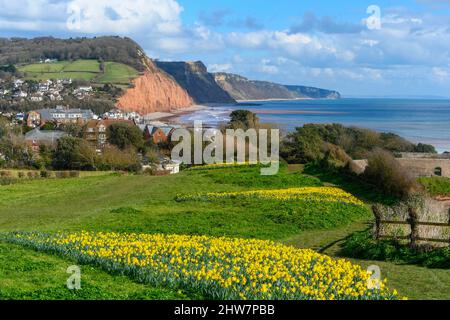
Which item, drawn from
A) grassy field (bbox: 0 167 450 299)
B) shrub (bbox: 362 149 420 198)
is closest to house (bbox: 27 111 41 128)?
grassy field (bbox: 0 167 450 299)

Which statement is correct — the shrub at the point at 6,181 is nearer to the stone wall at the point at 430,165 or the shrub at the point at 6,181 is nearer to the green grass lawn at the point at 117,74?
the stone wall at the point at 430,165

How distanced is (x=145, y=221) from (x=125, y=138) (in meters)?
54.2

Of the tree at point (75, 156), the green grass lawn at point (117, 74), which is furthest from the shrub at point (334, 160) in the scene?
the green grass lawn at point (117, 74)

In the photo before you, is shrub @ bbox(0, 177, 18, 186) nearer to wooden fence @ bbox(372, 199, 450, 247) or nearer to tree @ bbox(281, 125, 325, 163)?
tree @ bbox(281, 125, 325, 163)

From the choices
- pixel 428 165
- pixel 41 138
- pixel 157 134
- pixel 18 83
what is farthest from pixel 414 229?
pixel 18 83

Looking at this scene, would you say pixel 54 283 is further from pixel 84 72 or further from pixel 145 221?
pixel 84 72

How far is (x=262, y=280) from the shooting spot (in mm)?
11406

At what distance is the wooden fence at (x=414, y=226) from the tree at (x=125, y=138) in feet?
192

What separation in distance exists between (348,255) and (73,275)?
9262 millimetres

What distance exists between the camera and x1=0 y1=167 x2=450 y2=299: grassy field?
11172 millimetres

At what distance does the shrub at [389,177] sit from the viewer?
30656 millimetres

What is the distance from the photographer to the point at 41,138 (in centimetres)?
8325
